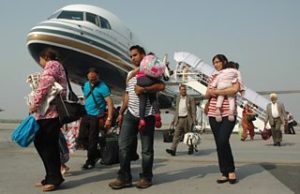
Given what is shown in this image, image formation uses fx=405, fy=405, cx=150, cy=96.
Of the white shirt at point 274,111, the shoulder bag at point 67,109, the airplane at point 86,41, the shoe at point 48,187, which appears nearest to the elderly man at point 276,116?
the white shirt at point 274,111

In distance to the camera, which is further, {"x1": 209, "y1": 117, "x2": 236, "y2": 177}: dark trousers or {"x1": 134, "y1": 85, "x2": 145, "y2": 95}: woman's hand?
{"x1": 209, "y1": 117, "x2": 236, "y2": 177}: dark trousers

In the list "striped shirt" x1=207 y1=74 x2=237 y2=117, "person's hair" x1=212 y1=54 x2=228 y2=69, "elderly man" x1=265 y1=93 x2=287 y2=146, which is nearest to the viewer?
"striped shirt" x1=207 y1=74 x2=237 y2=117

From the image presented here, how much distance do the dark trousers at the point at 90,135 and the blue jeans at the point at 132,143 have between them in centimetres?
139

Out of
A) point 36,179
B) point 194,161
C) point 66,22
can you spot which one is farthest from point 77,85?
point 36,179

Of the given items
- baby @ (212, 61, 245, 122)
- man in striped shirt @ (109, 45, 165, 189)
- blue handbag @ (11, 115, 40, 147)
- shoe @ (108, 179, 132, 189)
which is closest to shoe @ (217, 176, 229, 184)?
baby @ (212, 61, 245, 122)

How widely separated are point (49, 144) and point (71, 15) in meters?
10.6

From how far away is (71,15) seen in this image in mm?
14945

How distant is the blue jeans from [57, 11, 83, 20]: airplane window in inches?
407

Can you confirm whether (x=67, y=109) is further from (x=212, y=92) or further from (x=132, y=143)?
(x=212, y=92)

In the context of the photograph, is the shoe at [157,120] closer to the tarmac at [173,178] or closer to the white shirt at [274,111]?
the tarmac at [173,178]

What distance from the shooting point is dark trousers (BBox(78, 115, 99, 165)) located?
256 inches

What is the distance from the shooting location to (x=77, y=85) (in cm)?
1619

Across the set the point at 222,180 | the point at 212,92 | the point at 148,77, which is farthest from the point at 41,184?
the point at 212,92

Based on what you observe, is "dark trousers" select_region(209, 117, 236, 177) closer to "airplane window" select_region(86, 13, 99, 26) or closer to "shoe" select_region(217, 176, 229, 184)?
"shoe" select_region(217, 176, 229, 184)
